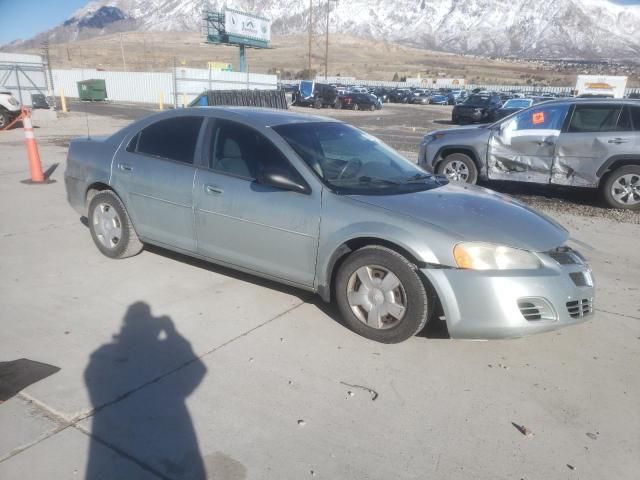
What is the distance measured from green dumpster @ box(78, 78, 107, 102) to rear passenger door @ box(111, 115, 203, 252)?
3678 cm

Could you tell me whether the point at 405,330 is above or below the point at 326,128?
below

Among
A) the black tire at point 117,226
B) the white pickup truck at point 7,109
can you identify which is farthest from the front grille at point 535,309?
the white pickup truck at point 7,109

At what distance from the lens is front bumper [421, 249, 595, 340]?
3.15 metres

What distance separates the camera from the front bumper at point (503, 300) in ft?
10.3

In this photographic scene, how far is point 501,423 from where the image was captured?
9.07 ft

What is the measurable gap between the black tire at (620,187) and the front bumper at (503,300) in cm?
518

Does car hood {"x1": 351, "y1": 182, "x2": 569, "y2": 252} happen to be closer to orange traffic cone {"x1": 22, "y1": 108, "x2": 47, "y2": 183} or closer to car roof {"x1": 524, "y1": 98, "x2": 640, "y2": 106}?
car roof {"x1": 524, "y1": 98, "x2": 640, "y2": 106}

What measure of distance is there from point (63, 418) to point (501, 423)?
91.3 inches

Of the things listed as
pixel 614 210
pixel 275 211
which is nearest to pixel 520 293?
pixel 275 211

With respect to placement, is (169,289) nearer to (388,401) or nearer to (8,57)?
(388,401)

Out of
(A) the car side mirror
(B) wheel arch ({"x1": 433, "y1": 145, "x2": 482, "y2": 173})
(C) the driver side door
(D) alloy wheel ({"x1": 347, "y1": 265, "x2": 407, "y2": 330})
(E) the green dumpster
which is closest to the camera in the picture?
(D) alloy wheel ({"x1": 347, "y1": 265, "x2": 407, "y2": 330})

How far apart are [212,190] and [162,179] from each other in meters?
0.60

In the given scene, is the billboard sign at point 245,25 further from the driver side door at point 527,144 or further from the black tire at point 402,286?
the black tire at point 402,286

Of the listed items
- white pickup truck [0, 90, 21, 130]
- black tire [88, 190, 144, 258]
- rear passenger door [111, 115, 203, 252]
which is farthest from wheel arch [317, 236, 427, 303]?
white pickup truck [0, 90, 21, 130]
